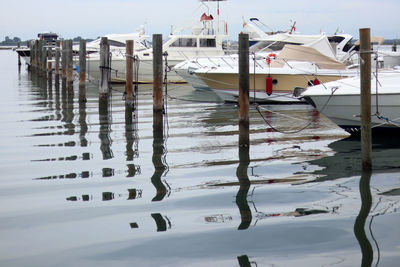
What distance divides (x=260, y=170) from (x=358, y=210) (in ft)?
8.45

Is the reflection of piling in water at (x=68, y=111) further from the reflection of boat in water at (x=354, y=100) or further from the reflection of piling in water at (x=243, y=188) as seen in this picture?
the reflection of boat in water at (x=354, y=100)

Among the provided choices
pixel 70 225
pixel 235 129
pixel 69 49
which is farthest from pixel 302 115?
pixel 70 225

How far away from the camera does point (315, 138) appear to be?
44.8ft

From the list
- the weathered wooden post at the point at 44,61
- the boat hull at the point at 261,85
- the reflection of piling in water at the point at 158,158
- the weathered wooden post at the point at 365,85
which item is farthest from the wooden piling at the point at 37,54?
the weathered wooden post at the point at 365,85

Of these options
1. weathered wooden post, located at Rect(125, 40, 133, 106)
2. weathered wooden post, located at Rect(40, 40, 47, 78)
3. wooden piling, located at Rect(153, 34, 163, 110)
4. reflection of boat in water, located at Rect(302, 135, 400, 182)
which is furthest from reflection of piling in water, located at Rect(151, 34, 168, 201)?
weathered wooden post, located at Rect(40, 40, 47, 78)

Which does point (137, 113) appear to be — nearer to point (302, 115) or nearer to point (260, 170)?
point (302, 115)

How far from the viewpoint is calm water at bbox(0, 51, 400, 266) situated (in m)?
6.39

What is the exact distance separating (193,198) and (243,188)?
2.89 feet

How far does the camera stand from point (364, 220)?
24.4 feet

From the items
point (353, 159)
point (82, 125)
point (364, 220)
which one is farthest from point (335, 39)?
point (364, 220)

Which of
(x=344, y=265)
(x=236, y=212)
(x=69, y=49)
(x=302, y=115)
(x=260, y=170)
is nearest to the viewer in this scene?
(x=344, y=265)

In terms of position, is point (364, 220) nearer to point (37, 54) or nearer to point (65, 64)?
point (65, 64)

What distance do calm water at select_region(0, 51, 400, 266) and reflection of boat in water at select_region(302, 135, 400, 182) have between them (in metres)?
0.02

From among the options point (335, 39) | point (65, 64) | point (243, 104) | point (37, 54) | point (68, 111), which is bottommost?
point (68, 111)
